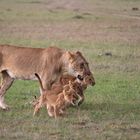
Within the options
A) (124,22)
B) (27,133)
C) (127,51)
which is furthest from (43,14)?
(27,133)

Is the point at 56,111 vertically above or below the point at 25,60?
below

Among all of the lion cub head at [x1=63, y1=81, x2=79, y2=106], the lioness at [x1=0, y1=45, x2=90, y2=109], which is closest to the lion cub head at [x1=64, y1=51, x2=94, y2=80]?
the lioness at [x1=0, y1=45, x2=90, y2=109]

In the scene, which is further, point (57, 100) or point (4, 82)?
point (4, 82)

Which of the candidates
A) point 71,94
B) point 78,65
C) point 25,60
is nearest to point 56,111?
point 71,94

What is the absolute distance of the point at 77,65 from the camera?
11836 mm

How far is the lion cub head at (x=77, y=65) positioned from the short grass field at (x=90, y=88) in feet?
2.14

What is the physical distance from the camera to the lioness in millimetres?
11789

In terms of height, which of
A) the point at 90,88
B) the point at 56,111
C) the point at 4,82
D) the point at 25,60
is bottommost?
the point at 90,88

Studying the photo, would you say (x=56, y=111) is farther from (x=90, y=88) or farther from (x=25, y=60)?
(x=90, y=88)

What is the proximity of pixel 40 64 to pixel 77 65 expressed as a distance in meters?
0.70

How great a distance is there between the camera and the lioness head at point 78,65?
38.7 feet

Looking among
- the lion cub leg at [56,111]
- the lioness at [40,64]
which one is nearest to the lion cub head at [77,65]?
the lioness at [40,64]

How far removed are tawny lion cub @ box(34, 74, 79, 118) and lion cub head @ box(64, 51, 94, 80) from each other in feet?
2.17

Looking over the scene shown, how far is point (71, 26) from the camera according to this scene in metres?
30.7
